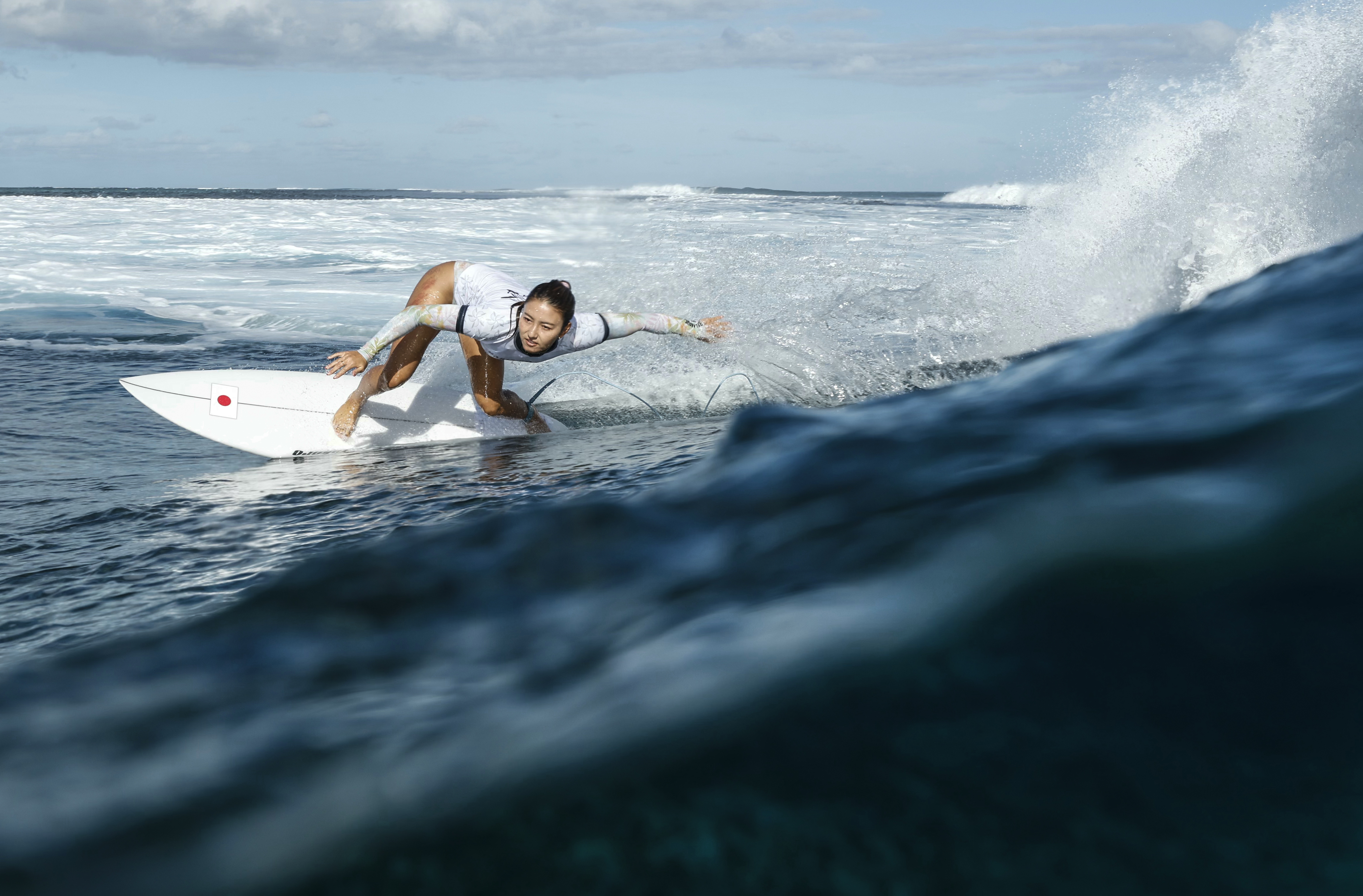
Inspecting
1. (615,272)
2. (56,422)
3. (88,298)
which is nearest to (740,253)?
(615,272)

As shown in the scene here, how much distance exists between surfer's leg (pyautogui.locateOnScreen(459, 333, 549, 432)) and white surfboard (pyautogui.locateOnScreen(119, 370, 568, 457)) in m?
0.06

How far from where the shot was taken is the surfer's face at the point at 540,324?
5.63m

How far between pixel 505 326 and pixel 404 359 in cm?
112

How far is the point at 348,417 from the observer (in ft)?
22.3

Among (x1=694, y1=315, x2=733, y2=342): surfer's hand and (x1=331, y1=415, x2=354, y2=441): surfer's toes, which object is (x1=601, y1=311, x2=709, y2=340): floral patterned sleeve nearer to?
(x1=694, y1=315, x2=733, y2=342): surfer's hand

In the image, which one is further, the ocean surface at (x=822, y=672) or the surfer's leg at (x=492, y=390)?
the surfer's leg at (x=492, y=390)

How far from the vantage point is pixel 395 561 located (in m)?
2.17

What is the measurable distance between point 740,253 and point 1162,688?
34.8 feet

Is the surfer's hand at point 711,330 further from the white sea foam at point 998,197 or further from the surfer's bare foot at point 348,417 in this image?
the white sea foam at point 998,197

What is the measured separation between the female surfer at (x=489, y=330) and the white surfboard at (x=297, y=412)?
12cm

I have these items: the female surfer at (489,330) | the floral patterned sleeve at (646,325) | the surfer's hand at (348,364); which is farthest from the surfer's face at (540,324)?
the surfer's hand at (348,364)

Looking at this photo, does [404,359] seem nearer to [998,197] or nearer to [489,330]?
[489,330]

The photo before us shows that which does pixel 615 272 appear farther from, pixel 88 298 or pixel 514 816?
pixel 514 816

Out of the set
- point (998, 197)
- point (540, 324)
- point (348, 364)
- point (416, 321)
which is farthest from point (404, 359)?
point (998, 197)
